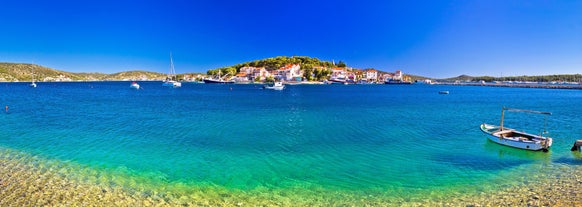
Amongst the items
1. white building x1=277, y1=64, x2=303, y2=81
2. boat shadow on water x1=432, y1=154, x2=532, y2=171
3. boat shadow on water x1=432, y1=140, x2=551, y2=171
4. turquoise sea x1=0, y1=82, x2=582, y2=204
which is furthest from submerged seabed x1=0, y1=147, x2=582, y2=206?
white building x1=277, y1=64, x2=303, y2=81

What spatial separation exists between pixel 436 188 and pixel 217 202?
28.1ft

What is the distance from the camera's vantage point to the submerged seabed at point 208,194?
10328mm

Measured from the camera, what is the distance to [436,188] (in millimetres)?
11977

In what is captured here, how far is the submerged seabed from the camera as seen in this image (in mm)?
10328

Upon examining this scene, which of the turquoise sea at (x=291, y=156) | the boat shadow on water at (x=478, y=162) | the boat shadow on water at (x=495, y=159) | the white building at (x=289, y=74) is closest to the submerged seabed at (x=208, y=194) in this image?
the turquoise sea at (x=291, y=156)

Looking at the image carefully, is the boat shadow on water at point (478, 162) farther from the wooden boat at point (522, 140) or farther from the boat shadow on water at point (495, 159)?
the wooden boat at point (522, 140)

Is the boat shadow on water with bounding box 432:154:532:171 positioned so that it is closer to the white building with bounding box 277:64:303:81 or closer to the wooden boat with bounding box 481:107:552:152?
the wooden boat with bounding box 481:107:552:152

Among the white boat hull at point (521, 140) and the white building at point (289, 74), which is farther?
the white building at point (289, 74)

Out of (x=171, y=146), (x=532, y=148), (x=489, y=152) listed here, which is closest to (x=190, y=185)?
(x=171, y=146)

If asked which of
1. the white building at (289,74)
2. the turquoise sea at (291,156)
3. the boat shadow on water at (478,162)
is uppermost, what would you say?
the white building at (289,74)

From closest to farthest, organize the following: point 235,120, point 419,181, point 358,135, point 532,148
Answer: point 419,181 → point 532,148 → point 358,135 → point 235,120

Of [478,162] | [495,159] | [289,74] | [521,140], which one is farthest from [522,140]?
[289,74]

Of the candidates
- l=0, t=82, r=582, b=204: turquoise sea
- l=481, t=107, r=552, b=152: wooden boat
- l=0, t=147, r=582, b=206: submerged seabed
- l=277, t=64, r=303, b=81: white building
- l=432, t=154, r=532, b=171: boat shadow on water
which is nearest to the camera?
l=0, t=147, r=582, b=206: submerged seabed

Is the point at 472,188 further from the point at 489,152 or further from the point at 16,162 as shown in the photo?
the point at 16,162
